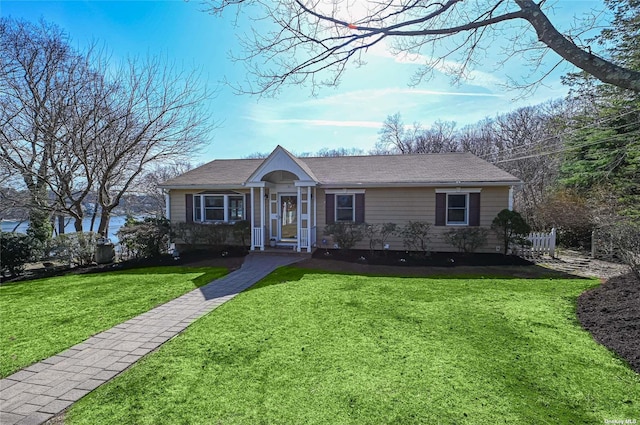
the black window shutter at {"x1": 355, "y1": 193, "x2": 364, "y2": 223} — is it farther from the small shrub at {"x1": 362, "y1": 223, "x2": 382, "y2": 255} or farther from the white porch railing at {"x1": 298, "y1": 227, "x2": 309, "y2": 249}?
the white porch railing at {"x1": 298, "y1": 227, "x2": 309, "y2": 249}

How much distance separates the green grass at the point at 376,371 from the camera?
2826 millimetres

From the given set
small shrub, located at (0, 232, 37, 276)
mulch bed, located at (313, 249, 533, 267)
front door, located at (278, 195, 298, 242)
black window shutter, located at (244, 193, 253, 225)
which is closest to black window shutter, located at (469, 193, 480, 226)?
mulch bed, located at (313, 249, 533, 267)

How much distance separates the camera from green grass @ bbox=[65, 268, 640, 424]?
9.27 feet

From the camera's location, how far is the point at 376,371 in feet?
11.6

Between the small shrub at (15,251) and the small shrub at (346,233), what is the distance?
9.69 m

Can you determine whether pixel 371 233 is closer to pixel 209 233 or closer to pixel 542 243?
pixel 542 243

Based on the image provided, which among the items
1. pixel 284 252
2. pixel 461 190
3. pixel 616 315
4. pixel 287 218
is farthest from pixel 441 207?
pixel 616 315

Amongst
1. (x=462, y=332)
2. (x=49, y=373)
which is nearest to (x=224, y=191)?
(x=49, y=373)

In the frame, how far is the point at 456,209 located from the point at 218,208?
9.96m

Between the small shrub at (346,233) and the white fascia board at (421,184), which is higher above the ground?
the white fascia board at (421,184)

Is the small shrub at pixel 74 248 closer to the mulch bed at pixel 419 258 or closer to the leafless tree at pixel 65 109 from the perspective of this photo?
the leafless tree at pixel 65 109

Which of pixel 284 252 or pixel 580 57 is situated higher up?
pixel 580 57

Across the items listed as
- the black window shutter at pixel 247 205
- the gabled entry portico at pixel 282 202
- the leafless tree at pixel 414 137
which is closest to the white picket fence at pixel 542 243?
the gabled entry portico at pixel 282 202

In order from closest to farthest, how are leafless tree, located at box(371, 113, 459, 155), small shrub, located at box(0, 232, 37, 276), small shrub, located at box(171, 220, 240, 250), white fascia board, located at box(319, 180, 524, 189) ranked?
small shrub, located at box(0, 232, 37, 276) → white fascia board, located at box(319, 180, 524, 189) → small shrub, located at box(171, 220, 240, 250) → leafless tree, located at box(371, 113, 459, 155)
